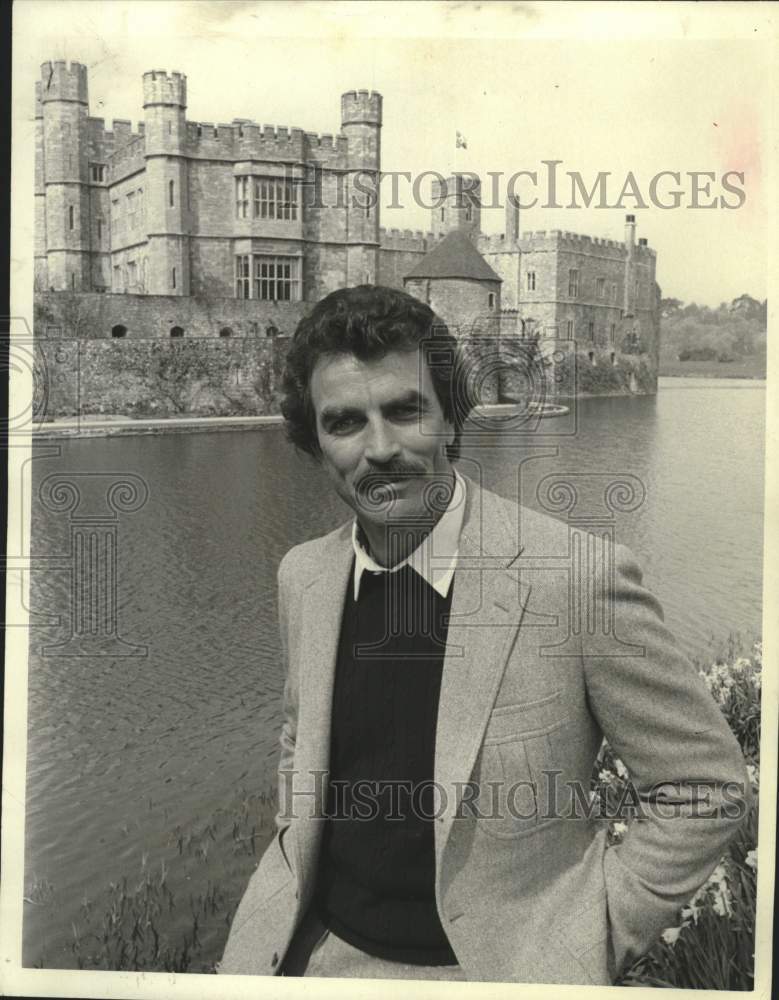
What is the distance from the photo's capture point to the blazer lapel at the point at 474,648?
1.97 meters

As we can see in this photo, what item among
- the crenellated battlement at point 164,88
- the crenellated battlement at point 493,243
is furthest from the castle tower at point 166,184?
the crenellated battlement at point 493,243

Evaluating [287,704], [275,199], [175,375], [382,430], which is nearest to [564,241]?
[275,199]

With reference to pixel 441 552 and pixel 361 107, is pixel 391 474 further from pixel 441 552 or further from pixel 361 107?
pixel 361 107

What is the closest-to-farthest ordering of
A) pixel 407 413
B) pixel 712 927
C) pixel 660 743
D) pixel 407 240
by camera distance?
1. pixel 660 743
2. pixel 407 413
3. pixel 712 927
4. pixel 407 240

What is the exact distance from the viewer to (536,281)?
324 cm

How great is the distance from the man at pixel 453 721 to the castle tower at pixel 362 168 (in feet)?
2.97

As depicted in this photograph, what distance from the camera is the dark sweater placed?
2.03 meters

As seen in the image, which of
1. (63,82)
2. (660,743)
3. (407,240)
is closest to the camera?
(660,743)

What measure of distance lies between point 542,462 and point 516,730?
4.17 feet

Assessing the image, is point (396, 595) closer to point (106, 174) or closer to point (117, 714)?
point (117, 714)

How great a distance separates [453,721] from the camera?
1.98 meters

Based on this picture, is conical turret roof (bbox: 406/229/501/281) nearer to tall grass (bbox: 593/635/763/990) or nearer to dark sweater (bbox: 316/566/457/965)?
dark sweater (bbox: 316/566/457/965)

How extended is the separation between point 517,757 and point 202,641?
1574 millimetres

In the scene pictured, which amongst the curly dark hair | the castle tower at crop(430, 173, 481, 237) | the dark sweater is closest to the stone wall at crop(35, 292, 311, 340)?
the castle tower at crop(430, 173, 481, 237)
